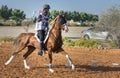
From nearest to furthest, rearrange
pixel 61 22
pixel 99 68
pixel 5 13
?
pixel 61 22 → pixel 99 68 → pixel 5 13

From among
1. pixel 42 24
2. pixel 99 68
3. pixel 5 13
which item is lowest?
pixel 5 13

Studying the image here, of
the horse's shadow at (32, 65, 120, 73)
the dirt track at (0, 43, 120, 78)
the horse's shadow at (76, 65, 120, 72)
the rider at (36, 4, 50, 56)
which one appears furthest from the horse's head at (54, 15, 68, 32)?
the horse's shadow at (76, 65, 120, 72)

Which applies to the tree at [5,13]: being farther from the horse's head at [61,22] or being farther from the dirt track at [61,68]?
the horse's head at [61,22]

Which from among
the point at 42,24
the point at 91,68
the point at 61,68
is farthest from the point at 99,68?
the point at 42,24

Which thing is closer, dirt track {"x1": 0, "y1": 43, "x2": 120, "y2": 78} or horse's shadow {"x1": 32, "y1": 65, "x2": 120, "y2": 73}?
dirt track {"x1": 0, "y1": 43, "x2": 120, "y2": 78}

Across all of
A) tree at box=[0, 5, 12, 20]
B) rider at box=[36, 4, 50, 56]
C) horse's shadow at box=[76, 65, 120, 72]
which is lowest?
tree at box=[0, 5, 12, 20]

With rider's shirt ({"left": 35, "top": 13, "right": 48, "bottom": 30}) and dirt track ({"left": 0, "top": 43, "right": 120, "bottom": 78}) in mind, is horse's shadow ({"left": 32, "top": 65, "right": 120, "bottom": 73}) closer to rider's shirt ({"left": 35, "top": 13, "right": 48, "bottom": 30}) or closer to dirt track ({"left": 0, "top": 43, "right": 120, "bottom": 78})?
dirt track ({"left": 0, "top": 43, "right": 120, "bottom": 78})

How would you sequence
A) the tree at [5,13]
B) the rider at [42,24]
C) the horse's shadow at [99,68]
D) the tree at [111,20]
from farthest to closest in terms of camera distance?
the tree at [5,13] → the tree at [111,20] → the horse's shadow at [99,68] → the rider at [42,24]

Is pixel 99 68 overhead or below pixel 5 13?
overhead

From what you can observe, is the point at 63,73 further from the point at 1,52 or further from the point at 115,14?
the point at 115,14

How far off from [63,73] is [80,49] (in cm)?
904

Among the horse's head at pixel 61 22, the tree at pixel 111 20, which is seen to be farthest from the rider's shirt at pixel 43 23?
the tree at pixel 111 20

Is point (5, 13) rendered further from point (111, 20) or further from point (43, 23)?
point (43, 23)

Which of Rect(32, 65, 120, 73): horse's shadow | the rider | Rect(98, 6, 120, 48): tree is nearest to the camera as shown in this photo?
the rider
